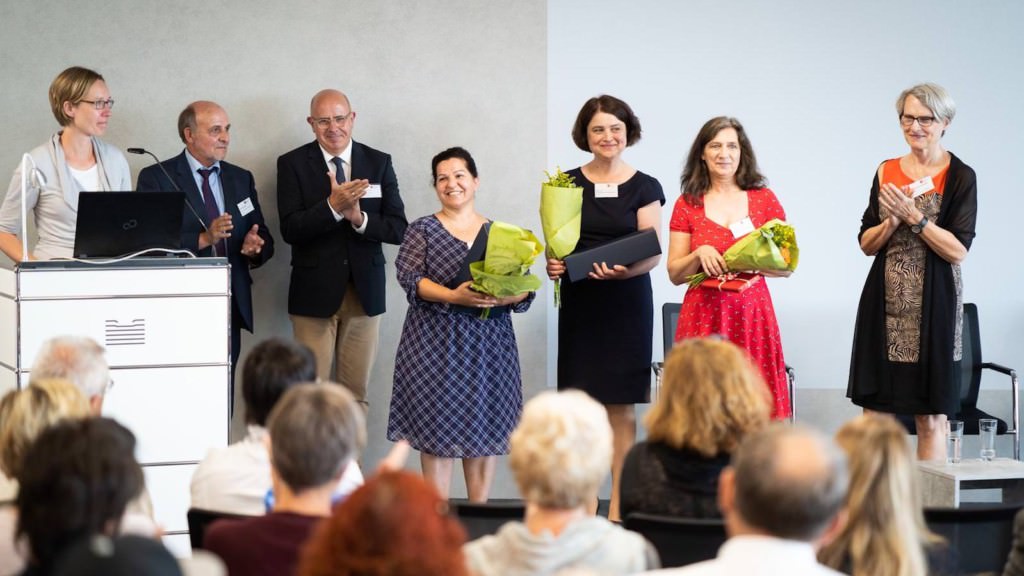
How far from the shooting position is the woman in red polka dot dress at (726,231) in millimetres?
5074

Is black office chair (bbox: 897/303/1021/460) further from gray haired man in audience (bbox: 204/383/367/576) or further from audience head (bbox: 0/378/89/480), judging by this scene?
audience head (bbox: 0/378/89/480)

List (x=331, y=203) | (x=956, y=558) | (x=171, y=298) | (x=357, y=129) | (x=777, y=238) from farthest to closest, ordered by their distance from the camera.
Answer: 1. (x=357, y=129)
2. (x=331, y=203)
3. (x=777, y=238)
4. (x=171, y=298)
5. (x=956, y=558)

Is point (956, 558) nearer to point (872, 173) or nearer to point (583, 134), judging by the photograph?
point (583, 134)

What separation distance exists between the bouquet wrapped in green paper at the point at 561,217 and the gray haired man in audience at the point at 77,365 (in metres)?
2.38

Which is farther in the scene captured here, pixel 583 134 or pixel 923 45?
pixel 923 45

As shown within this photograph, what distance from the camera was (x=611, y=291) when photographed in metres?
5.38

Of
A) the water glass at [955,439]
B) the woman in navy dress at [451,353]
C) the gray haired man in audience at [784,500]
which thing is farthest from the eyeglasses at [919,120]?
the gray haired man in audience at [784,500]

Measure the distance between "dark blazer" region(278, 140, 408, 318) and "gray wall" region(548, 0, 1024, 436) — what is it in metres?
1.03

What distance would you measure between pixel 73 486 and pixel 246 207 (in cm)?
423

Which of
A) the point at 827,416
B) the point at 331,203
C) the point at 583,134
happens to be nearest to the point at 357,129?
the point at 331,203

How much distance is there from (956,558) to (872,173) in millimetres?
4177

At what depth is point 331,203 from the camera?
19.1 feet

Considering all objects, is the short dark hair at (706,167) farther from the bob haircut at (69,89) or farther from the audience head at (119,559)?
the audience head at (119,559)

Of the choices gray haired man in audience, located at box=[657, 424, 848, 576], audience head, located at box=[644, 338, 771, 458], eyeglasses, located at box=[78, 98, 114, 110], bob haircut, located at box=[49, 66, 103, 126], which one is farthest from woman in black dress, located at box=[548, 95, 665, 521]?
gray haired man in audience, located at box=[657, 424, 848, 576]
